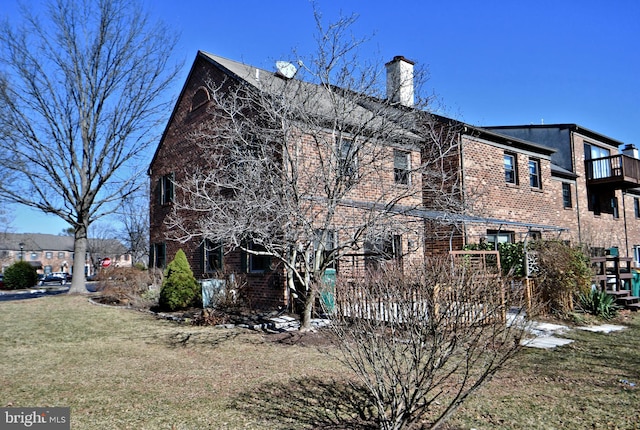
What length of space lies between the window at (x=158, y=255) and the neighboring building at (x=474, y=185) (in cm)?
5

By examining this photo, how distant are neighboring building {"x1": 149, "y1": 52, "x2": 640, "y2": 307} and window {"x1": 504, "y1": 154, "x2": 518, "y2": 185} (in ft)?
0.13

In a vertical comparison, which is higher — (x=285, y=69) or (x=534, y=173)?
(x=285, y=69)

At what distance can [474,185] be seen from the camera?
15.6 m

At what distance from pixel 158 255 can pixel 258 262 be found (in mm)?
7376

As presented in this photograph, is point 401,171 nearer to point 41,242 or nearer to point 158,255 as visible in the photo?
point 158,255

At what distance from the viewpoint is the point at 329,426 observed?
4.27 m

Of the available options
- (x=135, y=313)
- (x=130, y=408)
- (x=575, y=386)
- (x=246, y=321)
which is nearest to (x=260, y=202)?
(x=246, y=321)

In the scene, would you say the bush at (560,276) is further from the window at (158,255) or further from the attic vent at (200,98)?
the window at (158,255)

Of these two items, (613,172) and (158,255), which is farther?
(613,172)

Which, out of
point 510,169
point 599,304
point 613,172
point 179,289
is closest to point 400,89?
point 599,304

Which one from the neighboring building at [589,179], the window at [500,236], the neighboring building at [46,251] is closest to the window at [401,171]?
the window at [500,236]

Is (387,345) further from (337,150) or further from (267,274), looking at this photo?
(267,274)

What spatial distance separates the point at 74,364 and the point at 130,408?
9.36 ft

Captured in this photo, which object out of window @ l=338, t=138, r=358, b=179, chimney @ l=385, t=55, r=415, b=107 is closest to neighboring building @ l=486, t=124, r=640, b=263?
chimney @ l=385, t=55, r=415, b=107
